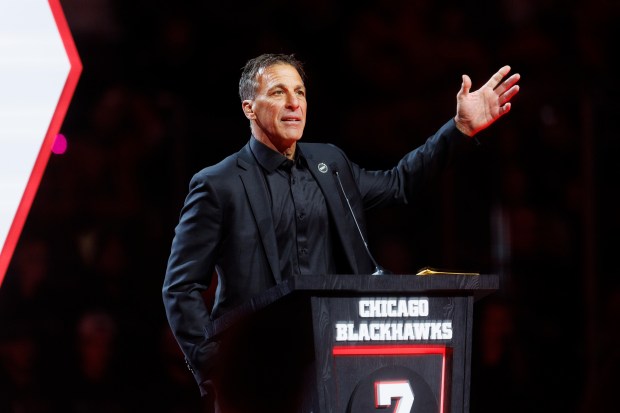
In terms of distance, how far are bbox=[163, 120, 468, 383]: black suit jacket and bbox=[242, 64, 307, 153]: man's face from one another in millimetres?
84

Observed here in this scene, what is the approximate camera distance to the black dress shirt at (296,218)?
2666mm

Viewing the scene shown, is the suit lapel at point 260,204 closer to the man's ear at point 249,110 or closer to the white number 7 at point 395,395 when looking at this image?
the man's ear at point 249,110

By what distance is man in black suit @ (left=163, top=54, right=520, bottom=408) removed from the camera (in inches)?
103

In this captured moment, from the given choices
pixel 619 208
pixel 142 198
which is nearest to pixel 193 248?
pixel 142 198

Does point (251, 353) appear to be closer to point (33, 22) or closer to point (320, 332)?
point (320, 332)

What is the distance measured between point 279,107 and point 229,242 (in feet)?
1.31

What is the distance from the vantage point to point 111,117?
4.54 meters

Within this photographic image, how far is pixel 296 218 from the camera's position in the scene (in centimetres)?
269

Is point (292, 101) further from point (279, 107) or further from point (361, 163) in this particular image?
point (361, 163)

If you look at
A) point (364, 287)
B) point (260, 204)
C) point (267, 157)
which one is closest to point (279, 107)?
point (267, 157)

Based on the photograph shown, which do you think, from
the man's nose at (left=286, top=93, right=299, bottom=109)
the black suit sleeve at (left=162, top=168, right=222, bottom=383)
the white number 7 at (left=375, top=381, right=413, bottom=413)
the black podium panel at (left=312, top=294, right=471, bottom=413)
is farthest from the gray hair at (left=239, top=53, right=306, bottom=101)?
the white number 7 at (left=375, top=381, right=413, bottom=413)

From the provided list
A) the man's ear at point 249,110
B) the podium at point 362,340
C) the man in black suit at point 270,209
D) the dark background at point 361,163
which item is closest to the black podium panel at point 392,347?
the podium at point 362,340

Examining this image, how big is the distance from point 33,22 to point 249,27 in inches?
55.6

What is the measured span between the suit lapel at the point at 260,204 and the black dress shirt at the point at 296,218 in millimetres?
32
